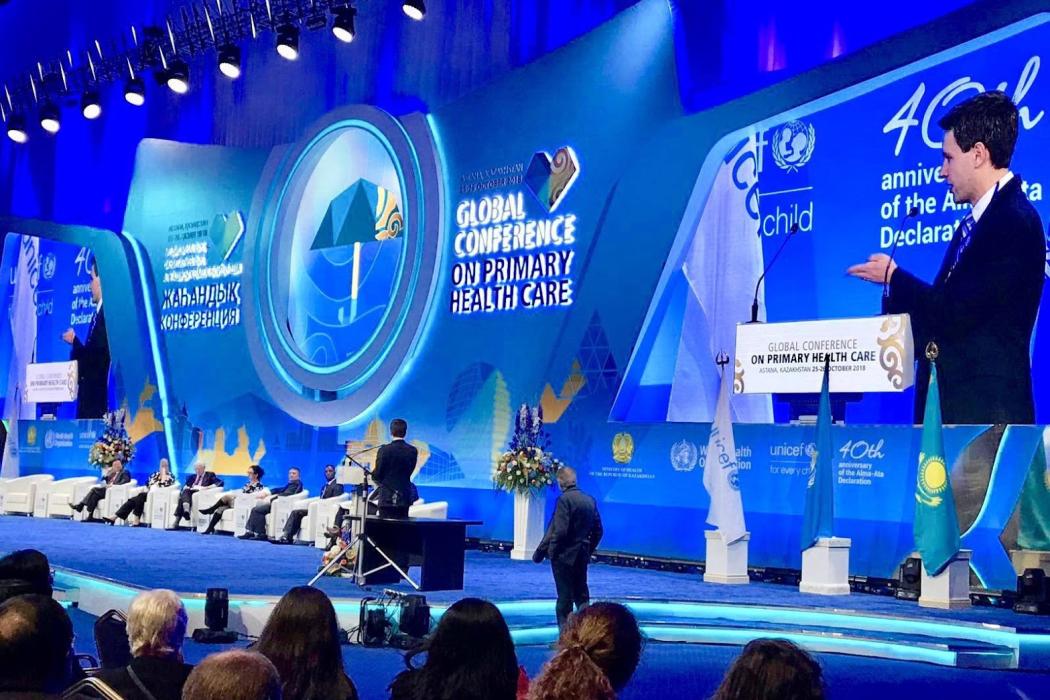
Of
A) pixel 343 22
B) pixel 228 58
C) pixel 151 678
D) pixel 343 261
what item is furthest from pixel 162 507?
pixel 151 678

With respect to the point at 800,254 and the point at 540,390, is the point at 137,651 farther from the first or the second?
the point at 540,390

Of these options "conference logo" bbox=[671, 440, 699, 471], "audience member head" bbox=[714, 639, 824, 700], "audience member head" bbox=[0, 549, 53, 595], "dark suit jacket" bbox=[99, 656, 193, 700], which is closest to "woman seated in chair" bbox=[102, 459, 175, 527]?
"conference logo" bbox=[671, 440, 699, 471]

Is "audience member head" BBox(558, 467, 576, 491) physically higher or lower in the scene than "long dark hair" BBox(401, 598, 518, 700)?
higher

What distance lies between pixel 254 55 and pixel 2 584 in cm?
1483

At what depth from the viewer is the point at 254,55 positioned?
1778 centimetres

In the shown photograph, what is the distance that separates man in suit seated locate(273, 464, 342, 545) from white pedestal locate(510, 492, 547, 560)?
273 cm

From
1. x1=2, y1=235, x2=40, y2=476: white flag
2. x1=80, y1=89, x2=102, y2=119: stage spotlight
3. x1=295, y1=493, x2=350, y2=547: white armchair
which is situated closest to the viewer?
x1=295, y1=493, x2=350, y2=547: white armchair

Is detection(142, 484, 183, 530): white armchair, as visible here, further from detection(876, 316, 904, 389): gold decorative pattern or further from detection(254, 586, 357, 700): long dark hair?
detection(254, 586, 357, 700): long dark hair

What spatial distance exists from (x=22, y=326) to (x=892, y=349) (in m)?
16.5

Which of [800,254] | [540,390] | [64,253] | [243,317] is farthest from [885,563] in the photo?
[64,253]

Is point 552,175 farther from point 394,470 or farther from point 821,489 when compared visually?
point 821,489

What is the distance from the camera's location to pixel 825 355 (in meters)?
10.4

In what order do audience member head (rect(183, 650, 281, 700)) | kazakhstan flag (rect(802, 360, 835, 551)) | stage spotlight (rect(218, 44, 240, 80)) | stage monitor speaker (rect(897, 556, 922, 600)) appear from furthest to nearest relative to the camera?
1. stage spotlight (rect(218, 44, 240, 80))
2. kazakhstan flag (rect(802, 360, 835, 551))
3. stage monitor speaker (rect(897, 556, 922, 600))
4. audience member head (rect(183, 650, 281, 700))

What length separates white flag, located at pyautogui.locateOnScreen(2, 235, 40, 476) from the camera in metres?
21.4
